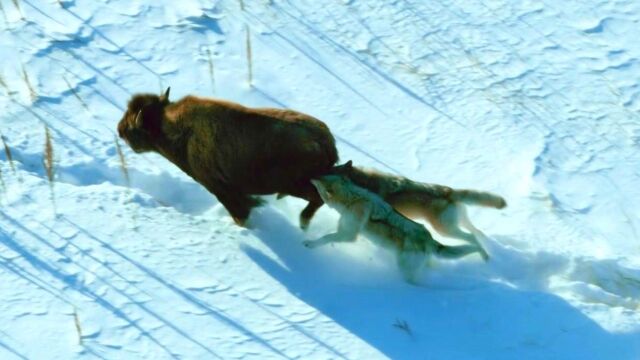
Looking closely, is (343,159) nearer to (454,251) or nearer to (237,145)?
(237,145)

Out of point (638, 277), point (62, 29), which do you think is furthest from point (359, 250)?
point (62, 29)

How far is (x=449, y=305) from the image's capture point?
6.69 metres

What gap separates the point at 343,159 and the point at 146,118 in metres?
1.45

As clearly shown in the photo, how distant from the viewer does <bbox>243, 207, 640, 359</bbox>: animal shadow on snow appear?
251 inches

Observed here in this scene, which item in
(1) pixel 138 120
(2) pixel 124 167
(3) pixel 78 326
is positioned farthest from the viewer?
(2) pixel 124 167

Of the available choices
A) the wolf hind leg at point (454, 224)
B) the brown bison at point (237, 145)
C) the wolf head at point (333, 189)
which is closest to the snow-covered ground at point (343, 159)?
the wolf hind leg at point (454, 224)

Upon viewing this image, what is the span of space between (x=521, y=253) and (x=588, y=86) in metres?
2.35

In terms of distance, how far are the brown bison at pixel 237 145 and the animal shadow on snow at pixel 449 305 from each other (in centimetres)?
34

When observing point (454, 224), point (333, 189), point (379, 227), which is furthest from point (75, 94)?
point (454, 224)

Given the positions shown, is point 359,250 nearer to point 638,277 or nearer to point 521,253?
point 521,253

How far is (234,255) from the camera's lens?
23.0 feet

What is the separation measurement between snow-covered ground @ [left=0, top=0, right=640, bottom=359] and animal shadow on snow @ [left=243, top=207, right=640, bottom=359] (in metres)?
0.01

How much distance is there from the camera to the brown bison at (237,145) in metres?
7.00

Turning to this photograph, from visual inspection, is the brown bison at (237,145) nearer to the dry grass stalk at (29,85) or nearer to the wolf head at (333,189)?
the wolf head at (333,189)
